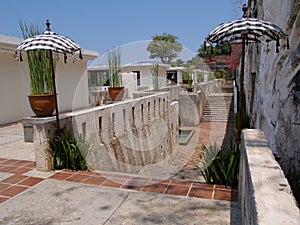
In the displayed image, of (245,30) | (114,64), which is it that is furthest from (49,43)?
(114,64)

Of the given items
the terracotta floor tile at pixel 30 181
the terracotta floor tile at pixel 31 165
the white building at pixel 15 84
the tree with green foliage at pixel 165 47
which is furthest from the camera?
the tree with green foliage at pixel 165 47

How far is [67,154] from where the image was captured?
3402 millimetres

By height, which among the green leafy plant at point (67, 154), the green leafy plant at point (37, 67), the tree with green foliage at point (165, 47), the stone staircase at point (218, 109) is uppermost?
the tree with green foliage at point (165, 47)

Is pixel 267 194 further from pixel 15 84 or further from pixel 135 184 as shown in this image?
pixel 15 84

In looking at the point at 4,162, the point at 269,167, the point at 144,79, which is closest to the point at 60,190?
the point at 4,162

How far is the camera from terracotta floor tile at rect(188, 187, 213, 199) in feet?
8.40

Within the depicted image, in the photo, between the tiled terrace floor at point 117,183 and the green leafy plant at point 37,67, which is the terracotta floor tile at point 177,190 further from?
the green leafy plant at point 37,67

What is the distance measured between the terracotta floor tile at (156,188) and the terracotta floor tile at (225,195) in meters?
0.57

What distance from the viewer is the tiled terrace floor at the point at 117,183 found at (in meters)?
2.63

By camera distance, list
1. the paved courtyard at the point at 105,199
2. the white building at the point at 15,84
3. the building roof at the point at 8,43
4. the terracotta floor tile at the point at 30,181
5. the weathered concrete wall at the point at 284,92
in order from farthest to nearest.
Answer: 1. the white building at the point at 15,84
2. the building roof at the point at 8,43
3. the terracotta floor tile at the point at 30,181
4. the weathered concrete wall at the point at 284,92
5. the paved courtyard at the point at 105,199

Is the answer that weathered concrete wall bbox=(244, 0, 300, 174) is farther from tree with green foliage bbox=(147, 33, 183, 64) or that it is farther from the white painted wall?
tree with green foliage bbox=(147, 33, 183, 64)

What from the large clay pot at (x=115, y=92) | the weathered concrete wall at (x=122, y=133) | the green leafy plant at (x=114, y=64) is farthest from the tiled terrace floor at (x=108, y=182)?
the green leafy plant at (x=114, y=64)

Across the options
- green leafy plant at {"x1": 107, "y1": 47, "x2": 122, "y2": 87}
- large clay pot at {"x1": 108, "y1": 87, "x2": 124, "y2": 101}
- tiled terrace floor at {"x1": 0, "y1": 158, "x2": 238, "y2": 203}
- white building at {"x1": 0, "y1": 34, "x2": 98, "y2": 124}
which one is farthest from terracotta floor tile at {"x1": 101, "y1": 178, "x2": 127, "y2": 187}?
green leafy plant at {"x1": 107, "y1": 47, "x2": 122, "y2": 87}

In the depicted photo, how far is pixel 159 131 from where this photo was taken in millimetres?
7980
